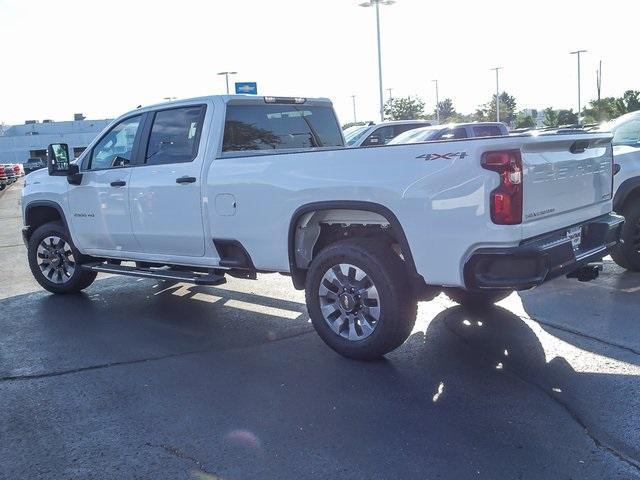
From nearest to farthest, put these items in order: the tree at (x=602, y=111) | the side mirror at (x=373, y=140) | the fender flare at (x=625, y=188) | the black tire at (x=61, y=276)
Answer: the fender flare at (x=625, y=188), the black tire at (x=61, y=276), the side mirror at (x=373, y=140), the tree at (x=602, y=111)

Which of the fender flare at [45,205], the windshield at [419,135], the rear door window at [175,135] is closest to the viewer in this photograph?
the rear door window at [175,135]

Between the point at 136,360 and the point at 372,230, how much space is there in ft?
7.13

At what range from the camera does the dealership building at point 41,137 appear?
77250 millimetres

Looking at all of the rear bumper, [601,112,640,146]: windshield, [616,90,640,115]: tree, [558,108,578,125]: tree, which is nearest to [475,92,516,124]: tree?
[558,108,578,125]: tree

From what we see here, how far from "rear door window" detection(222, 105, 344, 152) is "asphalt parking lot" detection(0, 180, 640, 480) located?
5.58 ft

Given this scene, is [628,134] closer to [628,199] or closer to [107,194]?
[628,199]

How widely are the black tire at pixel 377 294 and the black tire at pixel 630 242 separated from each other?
3.43 meters

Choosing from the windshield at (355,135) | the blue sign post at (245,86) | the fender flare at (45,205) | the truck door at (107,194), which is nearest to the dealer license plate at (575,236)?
the truck door at (107,194)

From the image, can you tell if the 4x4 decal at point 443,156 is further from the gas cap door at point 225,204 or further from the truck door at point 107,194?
the truck door at point 107,194

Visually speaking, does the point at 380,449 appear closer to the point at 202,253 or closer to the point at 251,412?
the point at 251,412

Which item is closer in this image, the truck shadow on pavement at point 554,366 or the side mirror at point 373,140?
the truck shadow on pavement at point 554,366

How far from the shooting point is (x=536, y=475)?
3096 millimetres

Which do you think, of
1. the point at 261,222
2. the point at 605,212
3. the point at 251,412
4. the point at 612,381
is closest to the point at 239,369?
the point at 251,412

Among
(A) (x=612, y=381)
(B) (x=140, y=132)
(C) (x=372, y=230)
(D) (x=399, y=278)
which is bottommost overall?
(A) (x=612, y=381)
